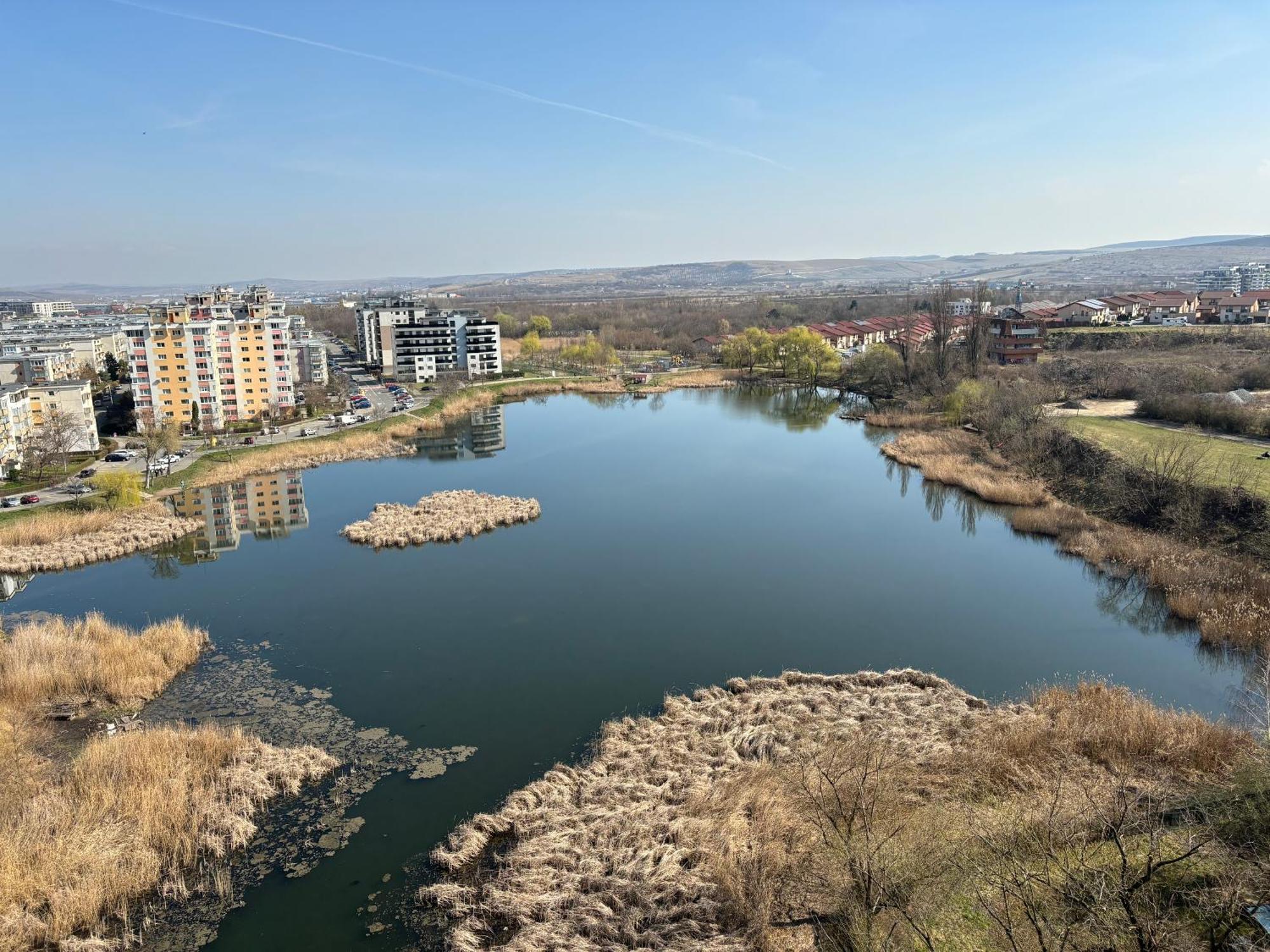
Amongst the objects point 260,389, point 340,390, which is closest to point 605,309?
point 340,390

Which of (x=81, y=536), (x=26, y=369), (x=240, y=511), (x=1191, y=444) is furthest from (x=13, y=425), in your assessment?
(x=1191, y=444)

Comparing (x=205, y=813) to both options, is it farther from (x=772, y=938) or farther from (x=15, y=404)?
(x=15, y=404)

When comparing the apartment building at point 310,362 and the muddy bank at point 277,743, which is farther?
the apartment building at point 310,362

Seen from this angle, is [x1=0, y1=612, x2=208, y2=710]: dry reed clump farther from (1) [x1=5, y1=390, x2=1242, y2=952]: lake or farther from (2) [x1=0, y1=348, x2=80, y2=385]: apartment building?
(2) [x1=0, y1=348, x2=80, y2=385]: apartment building

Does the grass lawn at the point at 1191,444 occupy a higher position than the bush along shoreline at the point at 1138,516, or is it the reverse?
the grass lawn at the point at 1191,444

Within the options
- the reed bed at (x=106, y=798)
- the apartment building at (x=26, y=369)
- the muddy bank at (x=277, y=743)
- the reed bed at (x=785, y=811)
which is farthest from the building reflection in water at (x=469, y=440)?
the reed bed at (x=785, y=811)

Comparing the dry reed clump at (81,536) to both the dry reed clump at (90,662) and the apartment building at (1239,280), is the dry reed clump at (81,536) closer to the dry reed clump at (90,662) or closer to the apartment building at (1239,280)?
the dry reed clump at (90,662)
